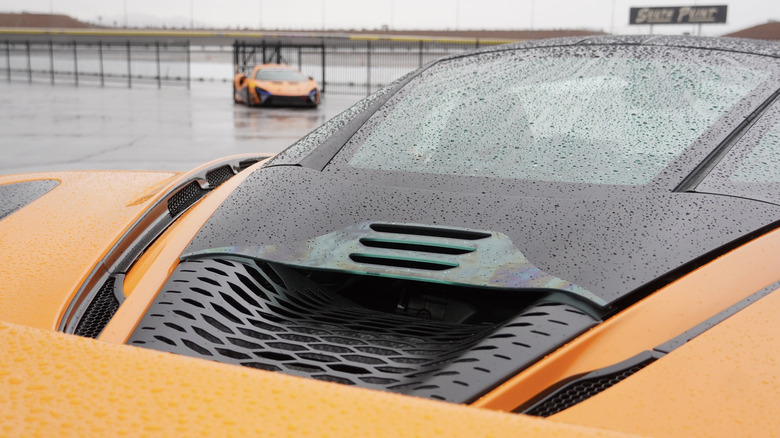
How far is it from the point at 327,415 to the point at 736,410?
1.62 feet

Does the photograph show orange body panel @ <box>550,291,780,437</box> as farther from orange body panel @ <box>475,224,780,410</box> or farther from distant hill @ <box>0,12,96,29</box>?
distant hill @ <box>0,12,96,29</box>

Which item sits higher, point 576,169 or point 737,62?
point 737,62

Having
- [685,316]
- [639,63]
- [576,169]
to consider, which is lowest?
[685,316]

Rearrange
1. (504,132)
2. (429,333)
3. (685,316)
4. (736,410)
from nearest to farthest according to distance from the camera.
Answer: (736,410) < (685,316) < (429,333) < (504,132)

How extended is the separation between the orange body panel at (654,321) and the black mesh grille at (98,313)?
0.73 meters

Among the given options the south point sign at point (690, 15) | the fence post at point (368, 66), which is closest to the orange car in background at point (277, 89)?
the fence post at point (368, 66)

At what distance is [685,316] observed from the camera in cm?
95

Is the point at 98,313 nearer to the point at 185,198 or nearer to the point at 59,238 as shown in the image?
the point at 59,238

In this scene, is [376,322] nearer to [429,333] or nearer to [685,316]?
[429,333]

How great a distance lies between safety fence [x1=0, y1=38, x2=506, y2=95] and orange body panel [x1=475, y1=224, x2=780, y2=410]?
2414cm

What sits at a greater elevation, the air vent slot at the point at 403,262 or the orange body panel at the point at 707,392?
the air vent slot at the point at 403,262

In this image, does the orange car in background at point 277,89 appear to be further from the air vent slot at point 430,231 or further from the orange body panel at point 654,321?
the orange body panel at point 654,321

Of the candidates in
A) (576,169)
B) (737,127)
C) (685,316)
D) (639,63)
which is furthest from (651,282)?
(639,63)

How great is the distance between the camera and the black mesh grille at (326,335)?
3.07 feet
